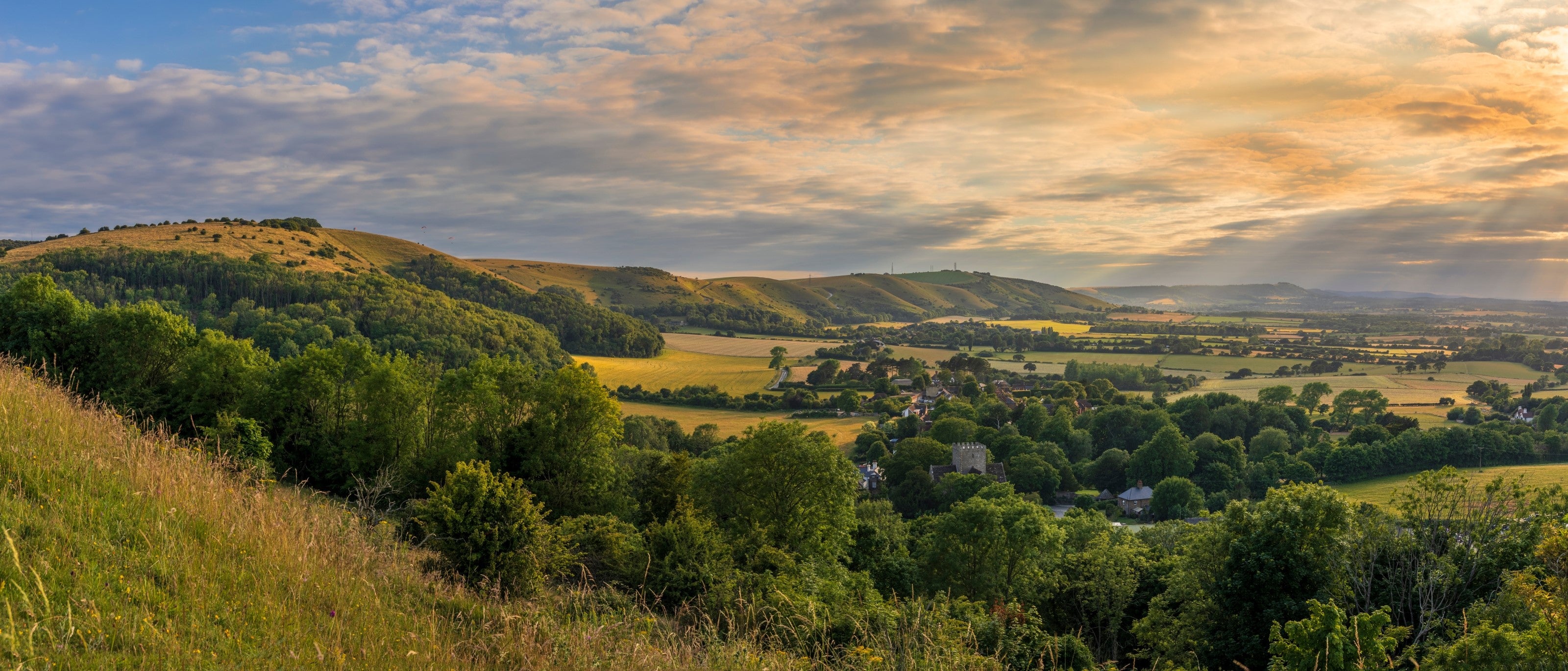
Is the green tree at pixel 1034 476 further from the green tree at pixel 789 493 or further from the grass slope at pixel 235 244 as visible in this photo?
the grass slope at pixel 235 244

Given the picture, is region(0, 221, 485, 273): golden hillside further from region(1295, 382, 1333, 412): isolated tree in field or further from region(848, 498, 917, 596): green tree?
region(1295, 382, 1333, 412): isolated tree in field

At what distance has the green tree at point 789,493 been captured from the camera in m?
25.1

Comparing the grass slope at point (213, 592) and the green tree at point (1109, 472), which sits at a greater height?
the grass slope at point (213, 592)

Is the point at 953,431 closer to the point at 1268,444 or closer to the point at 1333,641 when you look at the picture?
the point at 1268,444

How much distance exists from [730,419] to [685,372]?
32.4 meters

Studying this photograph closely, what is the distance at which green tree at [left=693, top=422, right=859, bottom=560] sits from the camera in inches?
988

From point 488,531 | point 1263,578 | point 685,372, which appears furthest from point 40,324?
point 685,372

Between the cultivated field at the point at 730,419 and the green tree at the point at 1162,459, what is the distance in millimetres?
26370

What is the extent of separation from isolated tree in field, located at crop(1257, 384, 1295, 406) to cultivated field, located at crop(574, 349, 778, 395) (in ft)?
205

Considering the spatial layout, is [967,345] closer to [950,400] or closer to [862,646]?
[950,400]

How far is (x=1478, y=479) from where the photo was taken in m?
54.7

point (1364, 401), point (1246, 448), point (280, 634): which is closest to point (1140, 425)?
point (1246, 448)

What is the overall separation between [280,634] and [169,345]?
1317 inches

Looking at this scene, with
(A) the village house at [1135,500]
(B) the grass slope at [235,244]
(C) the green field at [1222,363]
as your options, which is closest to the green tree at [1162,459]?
(A) the village house at [1135,500]
